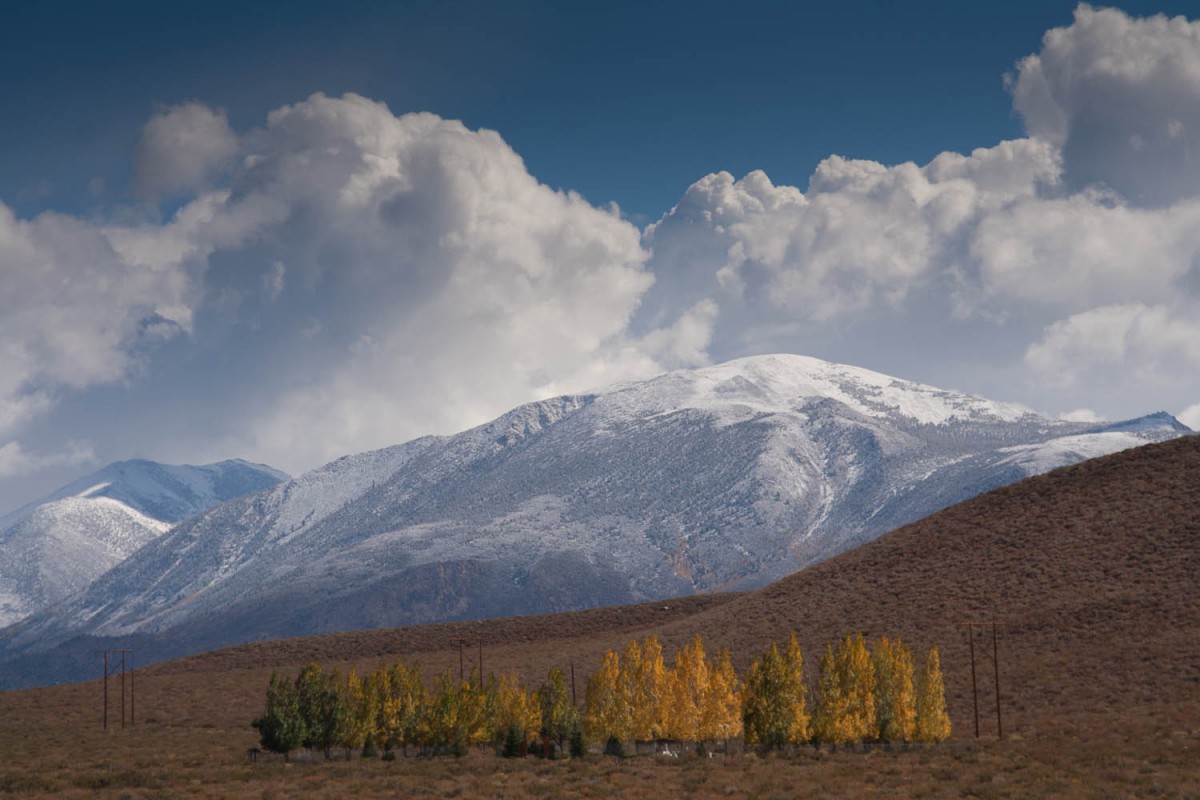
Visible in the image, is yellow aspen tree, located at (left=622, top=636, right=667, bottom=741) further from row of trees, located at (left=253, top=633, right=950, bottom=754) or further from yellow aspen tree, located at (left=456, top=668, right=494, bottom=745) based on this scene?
yellow aspen tree, located at (left=456, top=668, right=494, bottom=745)

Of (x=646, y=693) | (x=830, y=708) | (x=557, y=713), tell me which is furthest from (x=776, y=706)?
(x=557, y=713)

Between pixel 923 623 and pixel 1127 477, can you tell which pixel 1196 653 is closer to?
pixel 923 623

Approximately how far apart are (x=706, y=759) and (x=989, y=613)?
51615mm

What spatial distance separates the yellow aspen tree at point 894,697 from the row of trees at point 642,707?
0.21 feet

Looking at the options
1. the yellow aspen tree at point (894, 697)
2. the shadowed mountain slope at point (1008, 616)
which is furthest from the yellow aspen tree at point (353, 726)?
the shadowed mountain slope at point (1008, 616)

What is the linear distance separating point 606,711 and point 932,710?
20.9 meters

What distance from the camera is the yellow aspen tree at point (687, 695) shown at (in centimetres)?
8119

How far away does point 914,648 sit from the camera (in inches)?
4373

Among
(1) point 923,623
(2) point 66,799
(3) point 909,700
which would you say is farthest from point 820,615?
(2) point 66,799

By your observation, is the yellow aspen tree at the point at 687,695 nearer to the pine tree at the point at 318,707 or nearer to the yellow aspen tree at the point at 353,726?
the yellow aspen tree at the point at 353,726

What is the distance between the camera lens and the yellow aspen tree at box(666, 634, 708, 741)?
81.2m

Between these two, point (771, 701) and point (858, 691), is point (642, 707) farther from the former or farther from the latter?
point (858, 691)

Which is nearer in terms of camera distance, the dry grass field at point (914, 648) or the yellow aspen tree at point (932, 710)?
the dry grass field at point (914, 648)

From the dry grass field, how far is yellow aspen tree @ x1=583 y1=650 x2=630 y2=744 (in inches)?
181
